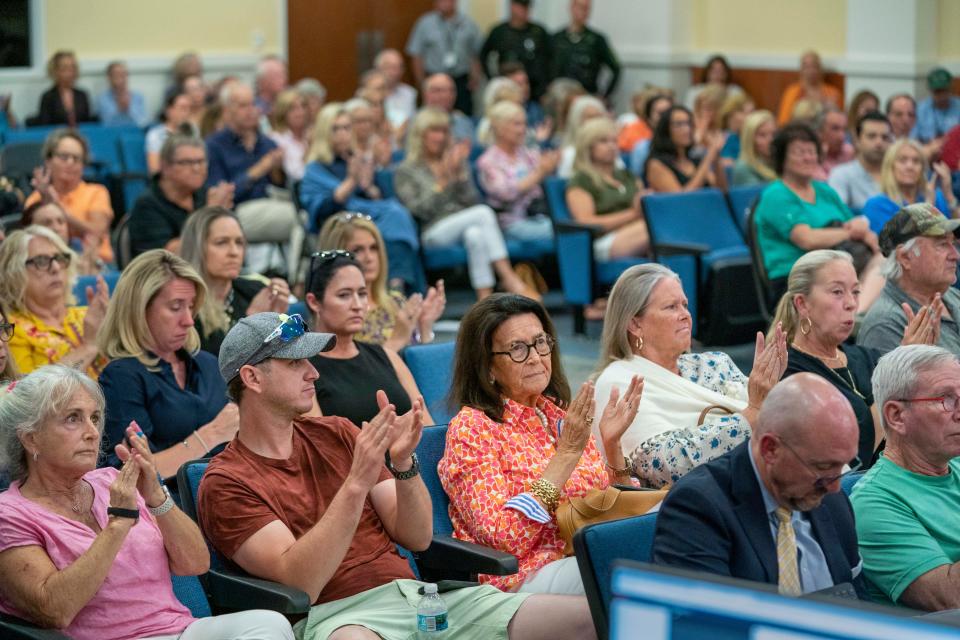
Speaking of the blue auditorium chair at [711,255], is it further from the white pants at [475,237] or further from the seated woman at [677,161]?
the white pants at [475,237]

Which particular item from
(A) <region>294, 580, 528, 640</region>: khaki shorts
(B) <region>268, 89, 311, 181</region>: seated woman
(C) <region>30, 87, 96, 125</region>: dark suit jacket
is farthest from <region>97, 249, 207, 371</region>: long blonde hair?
Result: (C) <region>30, 87, 96, 125</region>: dark suit jacket

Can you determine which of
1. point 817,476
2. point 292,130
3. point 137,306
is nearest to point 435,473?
point 137,306

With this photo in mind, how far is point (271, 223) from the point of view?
8.43 metres

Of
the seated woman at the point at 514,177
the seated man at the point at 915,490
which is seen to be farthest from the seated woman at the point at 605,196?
the seated man at the point at 915,490

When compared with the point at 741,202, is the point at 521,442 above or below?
below

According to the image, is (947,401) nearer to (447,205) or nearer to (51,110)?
(447,205)

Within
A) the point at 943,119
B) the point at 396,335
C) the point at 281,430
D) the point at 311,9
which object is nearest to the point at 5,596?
the point at 281,430

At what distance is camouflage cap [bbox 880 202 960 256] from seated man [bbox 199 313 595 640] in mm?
2257

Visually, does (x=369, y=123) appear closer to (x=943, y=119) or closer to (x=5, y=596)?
(x=943, y=119)

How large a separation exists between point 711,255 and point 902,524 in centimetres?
429

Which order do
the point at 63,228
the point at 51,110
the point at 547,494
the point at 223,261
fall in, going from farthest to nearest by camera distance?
the point at 51,110 → the point at 63,228 → the point at 223,261 → the point at 547,494

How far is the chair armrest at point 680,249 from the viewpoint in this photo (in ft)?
23.1

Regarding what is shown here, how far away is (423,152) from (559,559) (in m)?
5.13

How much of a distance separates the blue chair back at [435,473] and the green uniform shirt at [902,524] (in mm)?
967
